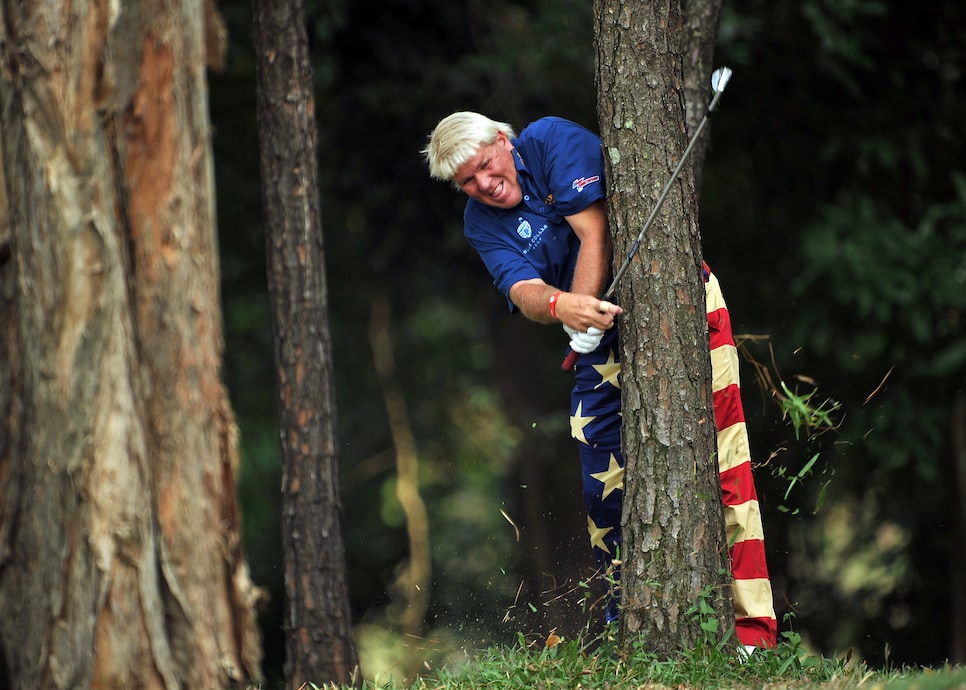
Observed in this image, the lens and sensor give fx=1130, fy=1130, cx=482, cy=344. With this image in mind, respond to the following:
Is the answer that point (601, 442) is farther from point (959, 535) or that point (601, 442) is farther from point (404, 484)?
point (404, 484)

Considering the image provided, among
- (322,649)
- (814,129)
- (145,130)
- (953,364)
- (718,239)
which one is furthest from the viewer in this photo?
(718,239)

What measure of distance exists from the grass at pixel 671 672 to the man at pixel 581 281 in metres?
0.31

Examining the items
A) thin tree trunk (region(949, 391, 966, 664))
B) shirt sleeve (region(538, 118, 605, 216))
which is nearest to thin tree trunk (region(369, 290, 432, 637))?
thin tree trunk (region(949, 391, 966, 664))

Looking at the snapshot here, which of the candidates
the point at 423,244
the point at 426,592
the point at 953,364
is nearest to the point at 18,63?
the point at 423,244

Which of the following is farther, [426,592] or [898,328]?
[426,592]

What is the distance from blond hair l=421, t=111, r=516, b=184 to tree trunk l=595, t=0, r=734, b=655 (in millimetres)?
625

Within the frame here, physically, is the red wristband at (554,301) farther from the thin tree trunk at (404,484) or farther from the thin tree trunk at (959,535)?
the thin tree trunk at (404,484)

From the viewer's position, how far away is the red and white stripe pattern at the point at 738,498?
417cm

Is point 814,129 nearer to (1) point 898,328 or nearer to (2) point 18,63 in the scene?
(1) point 898,328

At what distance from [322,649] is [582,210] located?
2820mm

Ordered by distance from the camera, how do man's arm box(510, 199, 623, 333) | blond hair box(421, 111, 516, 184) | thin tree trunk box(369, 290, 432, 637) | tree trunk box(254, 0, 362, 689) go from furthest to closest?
thin tree trunk box(369, 290, 432, 637)
tree trunk box(254, 0, 362, 689)
blond hair box(421, 111, 516, 184)
man's arm box(510, 199, 623, 333)

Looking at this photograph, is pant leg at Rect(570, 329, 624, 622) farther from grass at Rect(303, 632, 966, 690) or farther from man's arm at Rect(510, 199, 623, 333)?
grass at Rect(303, 632, 966, 690)

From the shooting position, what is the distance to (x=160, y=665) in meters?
6.18

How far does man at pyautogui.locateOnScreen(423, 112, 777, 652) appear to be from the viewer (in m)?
4.18
